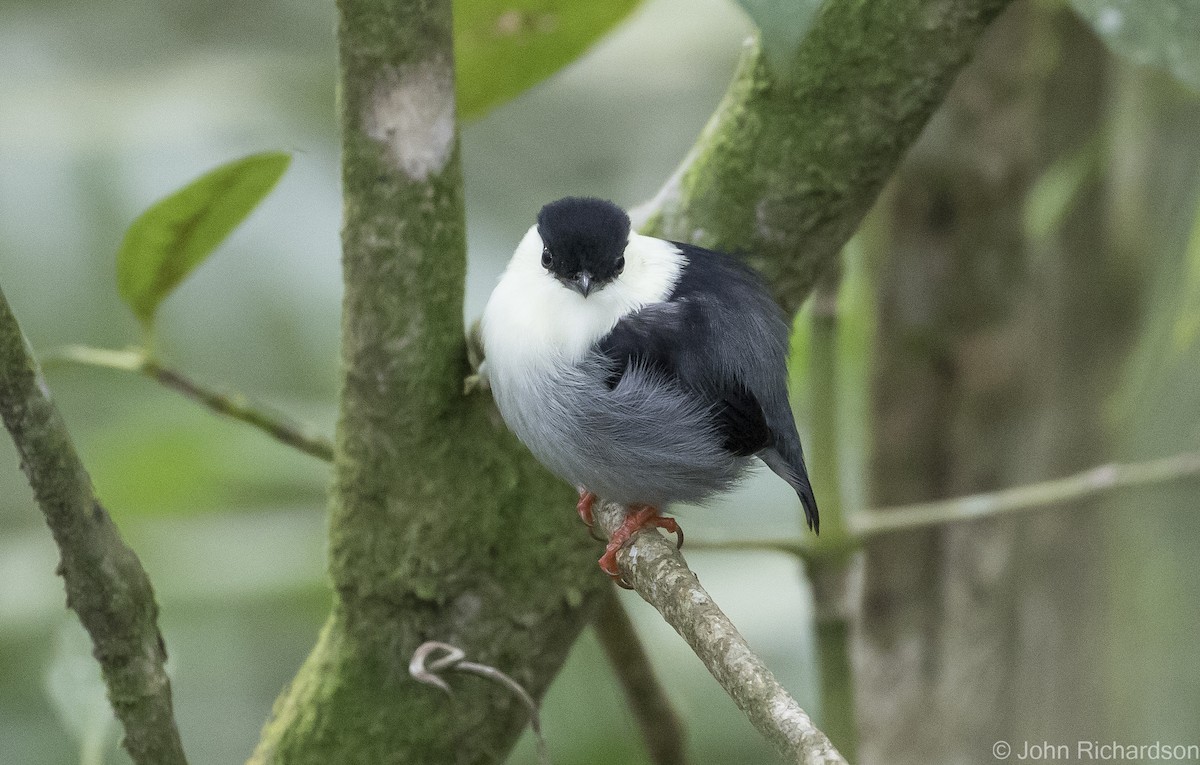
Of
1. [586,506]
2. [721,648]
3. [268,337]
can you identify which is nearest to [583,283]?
[586,506]

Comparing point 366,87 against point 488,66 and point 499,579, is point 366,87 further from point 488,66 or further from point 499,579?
point 499,579

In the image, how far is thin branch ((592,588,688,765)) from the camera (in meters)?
2.14

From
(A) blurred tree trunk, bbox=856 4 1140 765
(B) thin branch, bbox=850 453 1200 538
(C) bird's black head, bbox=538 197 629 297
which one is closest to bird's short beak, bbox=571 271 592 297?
(C) bird's black head, bbox=538 197 629 297

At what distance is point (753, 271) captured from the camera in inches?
65.2

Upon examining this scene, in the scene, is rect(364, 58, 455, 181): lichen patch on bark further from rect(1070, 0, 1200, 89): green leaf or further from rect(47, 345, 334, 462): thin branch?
rect(1070, 0, 1200, 89): green leaf

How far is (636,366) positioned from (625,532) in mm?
247

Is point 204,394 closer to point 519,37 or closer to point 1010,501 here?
point 519,37

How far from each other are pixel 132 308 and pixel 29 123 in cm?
264

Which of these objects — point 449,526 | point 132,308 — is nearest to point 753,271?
point 449,526

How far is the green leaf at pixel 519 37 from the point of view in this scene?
5.77ft

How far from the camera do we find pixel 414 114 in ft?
4.89

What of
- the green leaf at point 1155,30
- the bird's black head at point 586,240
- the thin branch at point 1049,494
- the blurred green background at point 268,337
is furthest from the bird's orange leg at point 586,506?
the blurred green background at point 268,337

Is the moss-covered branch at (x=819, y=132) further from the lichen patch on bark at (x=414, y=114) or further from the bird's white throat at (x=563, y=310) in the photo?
the lichen patch on bark at (x=414, y=114)

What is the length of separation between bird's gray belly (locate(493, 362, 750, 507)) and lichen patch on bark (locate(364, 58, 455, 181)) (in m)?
0.34
